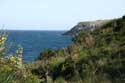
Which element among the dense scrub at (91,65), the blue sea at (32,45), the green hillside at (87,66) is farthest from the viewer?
the dense scrub at (91,65)

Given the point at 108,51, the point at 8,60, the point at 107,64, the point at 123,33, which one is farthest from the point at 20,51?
the point at 123,33

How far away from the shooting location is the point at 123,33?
21.1 meters

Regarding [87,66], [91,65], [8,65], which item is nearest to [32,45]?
[91,65]

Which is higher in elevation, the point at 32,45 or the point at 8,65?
the point at 8,65

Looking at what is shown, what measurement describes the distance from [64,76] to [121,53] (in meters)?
2.21

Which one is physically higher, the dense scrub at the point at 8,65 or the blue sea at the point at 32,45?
the dense scrub at the point at 8,65

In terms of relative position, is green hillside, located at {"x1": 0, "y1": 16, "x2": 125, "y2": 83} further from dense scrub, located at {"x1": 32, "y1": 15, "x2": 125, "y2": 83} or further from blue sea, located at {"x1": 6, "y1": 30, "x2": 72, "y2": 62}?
blue sea, located at {"x1": 6, "y1": 30, "x2": 72, "y2": 62}

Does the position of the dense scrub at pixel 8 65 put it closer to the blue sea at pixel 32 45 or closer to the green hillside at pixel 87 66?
the green hillside at pixel 87 66

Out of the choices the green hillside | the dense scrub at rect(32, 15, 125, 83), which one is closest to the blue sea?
the green hillside

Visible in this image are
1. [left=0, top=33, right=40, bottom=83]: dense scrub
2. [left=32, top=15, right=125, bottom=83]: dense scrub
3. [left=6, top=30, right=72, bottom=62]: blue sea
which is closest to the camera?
[left=0, top=33, right=40, bottom=83]: dense scrub

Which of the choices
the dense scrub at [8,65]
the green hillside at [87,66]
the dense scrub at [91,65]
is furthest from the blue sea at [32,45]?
the dense scrub at [91,65]

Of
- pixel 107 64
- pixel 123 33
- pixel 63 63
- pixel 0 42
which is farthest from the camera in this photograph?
pixel 123 33

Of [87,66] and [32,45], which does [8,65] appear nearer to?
[87,66]

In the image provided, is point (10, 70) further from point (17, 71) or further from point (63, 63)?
point (63, 63)
